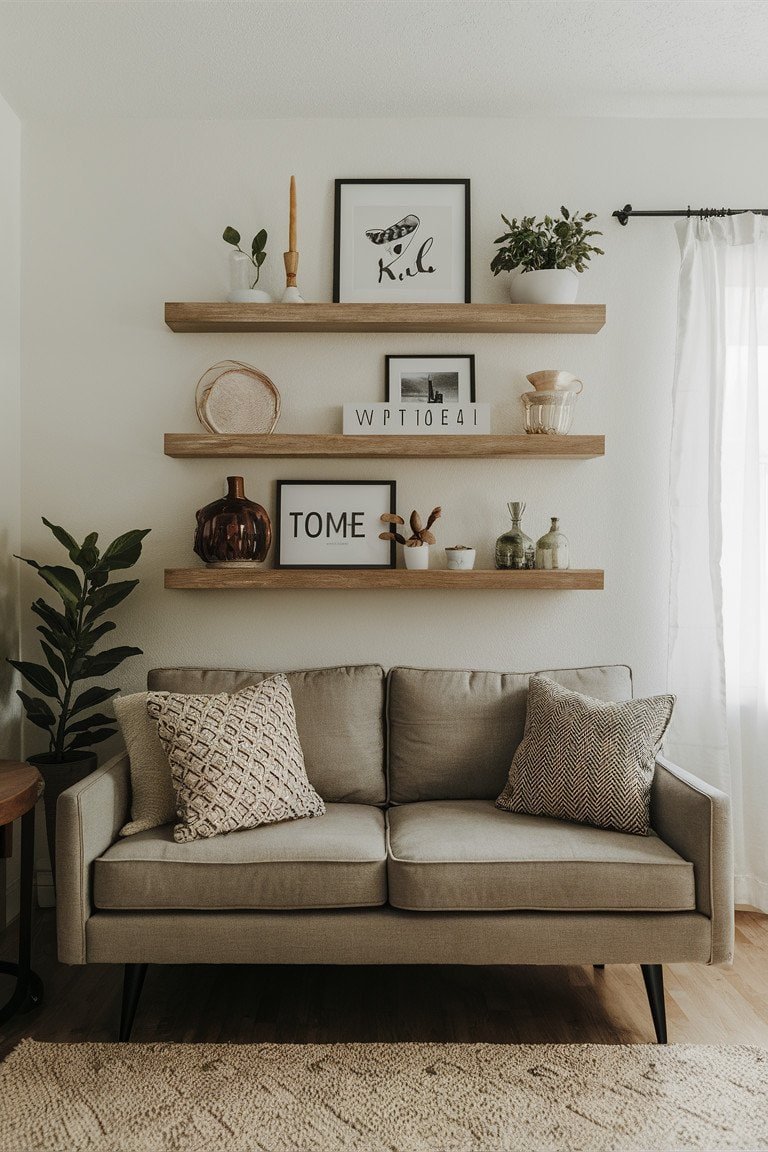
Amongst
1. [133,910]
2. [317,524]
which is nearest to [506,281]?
[317,524]

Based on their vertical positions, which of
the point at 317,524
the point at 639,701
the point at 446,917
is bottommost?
the point at 446,917

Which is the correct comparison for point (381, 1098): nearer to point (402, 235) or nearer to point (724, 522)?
point (724, 522)

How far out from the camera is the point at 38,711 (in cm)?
267

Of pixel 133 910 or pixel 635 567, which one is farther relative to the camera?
pixel 635 567

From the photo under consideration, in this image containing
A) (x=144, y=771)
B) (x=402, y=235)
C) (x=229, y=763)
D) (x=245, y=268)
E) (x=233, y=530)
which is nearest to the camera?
(x=229, y=763)

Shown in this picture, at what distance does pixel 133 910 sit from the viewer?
6.70 ft

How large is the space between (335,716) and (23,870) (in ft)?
3.23

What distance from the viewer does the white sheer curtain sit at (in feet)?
9.28

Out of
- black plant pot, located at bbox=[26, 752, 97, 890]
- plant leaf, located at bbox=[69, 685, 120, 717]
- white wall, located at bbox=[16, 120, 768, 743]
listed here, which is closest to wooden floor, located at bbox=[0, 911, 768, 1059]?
black plant pot, located at bbox=[26, 752, 97, 890]

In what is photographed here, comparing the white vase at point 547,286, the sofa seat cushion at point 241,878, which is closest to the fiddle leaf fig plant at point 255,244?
the white vase at point 547,286

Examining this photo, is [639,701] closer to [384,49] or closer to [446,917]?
[446,917]

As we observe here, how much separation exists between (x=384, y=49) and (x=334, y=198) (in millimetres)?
529

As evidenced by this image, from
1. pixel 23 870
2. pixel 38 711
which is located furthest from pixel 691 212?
pixel 23 870
